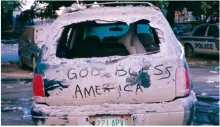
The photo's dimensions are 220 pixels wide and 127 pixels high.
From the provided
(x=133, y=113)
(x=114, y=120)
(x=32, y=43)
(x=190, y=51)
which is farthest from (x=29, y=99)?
(x=190, y=51)

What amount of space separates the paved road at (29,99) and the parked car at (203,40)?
125 inches

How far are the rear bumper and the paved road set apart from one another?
79.2 inches

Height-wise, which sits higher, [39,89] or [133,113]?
[39,89]

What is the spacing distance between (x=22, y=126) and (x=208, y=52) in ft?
36.7

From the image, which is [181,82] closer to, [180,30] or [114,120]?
[114,120]

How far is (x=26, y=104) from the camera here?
8.24m

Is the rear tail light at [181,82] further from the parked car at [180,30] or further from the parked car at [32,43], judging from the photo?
the parked car at [180,30]

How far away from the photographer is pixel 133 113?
4.36 m

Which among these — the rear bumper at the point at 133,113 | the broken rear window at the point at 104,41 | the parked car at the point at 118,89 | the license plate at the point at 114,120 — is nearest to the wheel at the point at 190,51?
the broken rear window at the point at 104,41

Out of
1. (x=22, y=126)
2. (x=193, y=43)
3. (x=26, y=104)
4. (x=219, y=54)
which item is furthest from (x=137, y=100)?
(x=193, y=43)

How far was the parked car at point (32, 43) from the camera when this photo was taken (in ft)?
44.3

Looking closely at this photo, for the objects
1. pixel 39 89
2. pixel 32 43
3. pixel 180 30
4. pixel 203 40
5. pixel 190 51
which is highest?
pixel 39 89

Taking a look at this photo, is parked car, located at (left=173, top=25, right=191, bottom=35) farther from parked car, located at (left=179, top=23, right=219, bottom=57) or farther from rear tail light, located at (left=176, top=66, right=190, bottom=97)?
rear tail light, located at (left=176, top=66, right=190, bottom=97)

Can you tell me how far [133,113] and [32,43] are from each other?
9.89 m
